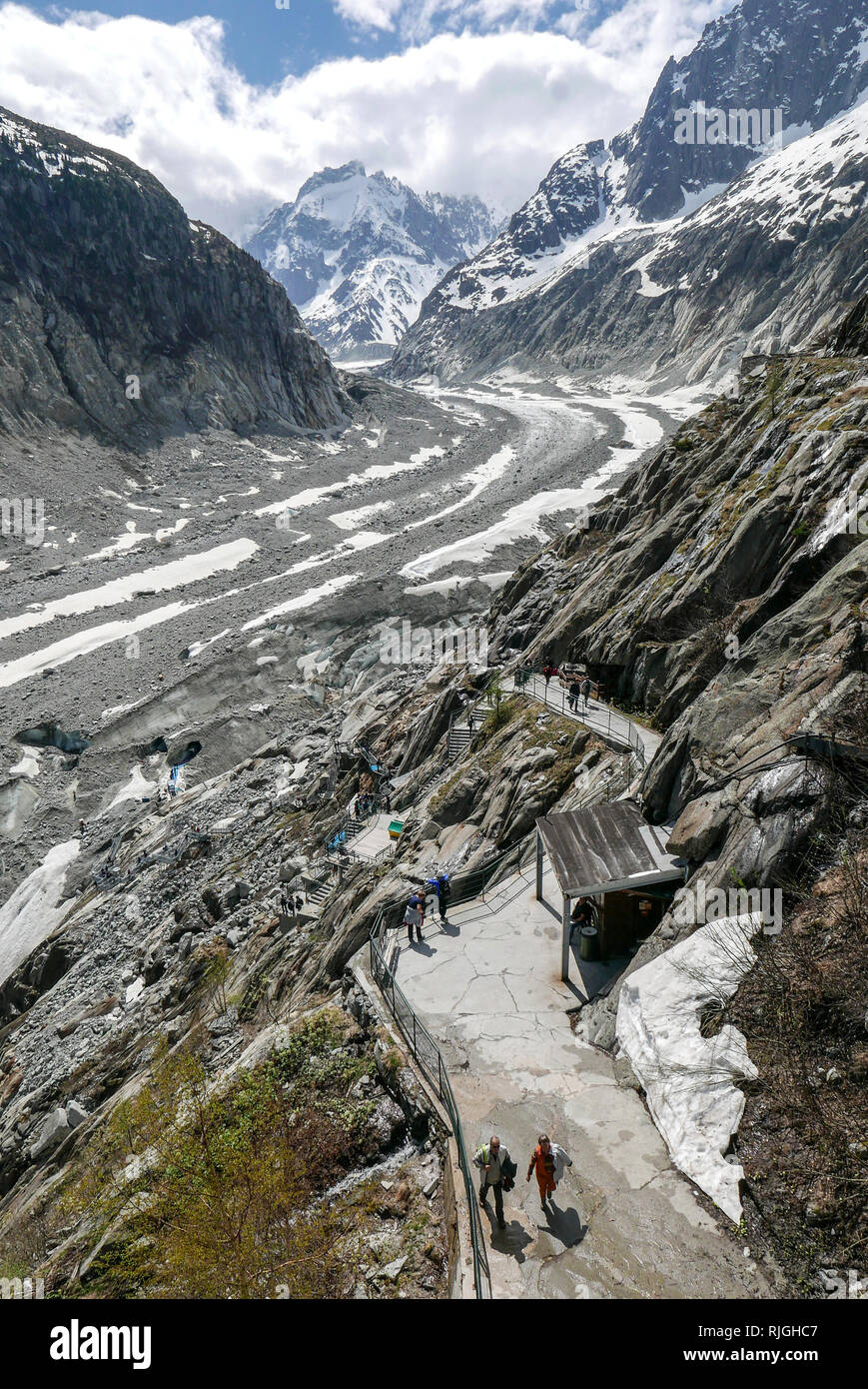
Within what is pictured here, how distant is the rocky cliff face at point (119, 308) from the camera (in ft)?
277

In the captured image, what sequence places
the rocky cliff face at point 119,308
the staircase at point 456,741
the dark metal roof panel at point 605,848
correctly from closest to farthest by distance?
the dark metal roof panel at point 605,848 < the staircase at point 456,741 < the rocky cliff face at point 119,308

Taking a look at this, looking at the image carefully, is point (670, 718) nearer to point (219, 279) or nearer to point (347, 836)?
point (347, 836)

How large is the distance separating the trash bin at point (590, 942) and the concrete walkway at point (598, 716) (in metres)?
4.84

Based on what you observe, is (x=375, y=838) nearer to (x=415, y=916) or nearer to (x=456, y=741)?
(x=456, y=741)

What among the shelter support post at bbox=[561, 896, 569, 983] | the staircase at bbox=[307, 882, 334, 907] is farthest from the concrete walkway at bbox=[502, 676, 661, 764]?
the staircase at bbox=[307, 882, 334, 907]

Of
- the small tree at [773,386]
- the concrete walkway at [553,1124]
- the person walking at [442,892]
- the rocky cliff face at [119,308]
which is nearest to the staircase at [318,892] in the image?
the person walking at [442,892]

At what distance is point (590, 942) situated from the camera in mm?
13359

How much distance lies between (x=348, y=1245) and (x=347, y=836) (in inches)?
592

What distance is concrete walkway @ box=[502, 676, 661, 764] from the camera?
18.4 meters

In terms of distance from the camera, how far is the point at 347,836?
23344 mm

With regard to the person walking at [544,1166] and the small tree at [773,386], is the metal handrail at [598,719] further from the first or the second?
the small tree at [773,386]

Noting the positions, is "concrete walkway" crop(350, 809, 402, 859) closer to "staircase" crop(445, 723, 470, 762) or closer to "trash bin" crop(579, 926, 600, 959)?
"staircase" crop(445, 723, 470, 762)

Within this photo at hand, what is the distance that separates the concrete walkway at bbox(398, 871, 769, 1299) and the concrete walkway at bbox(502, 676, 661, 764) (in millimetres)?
5458

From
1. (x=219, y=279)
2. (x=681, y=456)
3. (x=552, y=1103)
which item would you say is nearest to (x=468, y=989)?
(x=552, y=1103)
